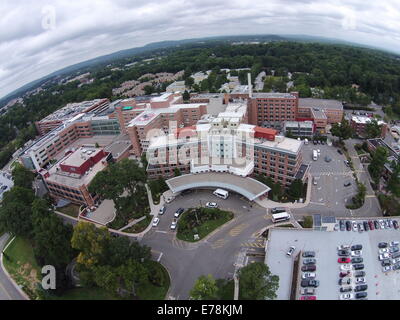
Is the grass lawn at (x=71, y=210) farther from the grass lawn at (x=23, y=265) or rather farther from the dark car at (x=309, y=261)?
the dark car at (x=309, y=261)

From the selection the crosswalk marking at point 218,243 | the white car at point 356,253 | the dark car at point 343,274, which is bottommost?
the crosswalk marking at point 218,243

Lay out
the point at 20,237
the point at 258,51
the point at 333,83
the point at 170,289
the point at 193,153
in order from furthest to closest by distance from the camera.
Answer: the point at 258,51
the point at 333,83
the point at 193,153
the point at 20,237
the point at 170,289

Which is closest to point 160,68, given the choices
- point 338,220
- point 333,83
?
point 333,83

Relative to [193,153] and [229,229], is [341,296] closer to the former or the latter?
[229,229]

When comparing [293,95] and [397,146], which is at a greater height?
[293,95]

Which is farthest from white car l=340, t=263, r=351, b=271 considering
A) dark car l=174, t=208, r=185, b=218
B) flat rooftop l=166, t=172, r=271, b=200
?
dark car l=174, t=208, r=185, b=218

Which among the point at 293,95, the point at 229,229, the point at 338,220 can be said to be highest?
the point at 293,95

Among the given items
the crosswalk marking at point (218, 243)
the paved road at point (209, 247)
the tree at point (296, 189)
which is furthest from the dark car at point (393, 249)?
→ the crosswalk marking at point (218, 243)
